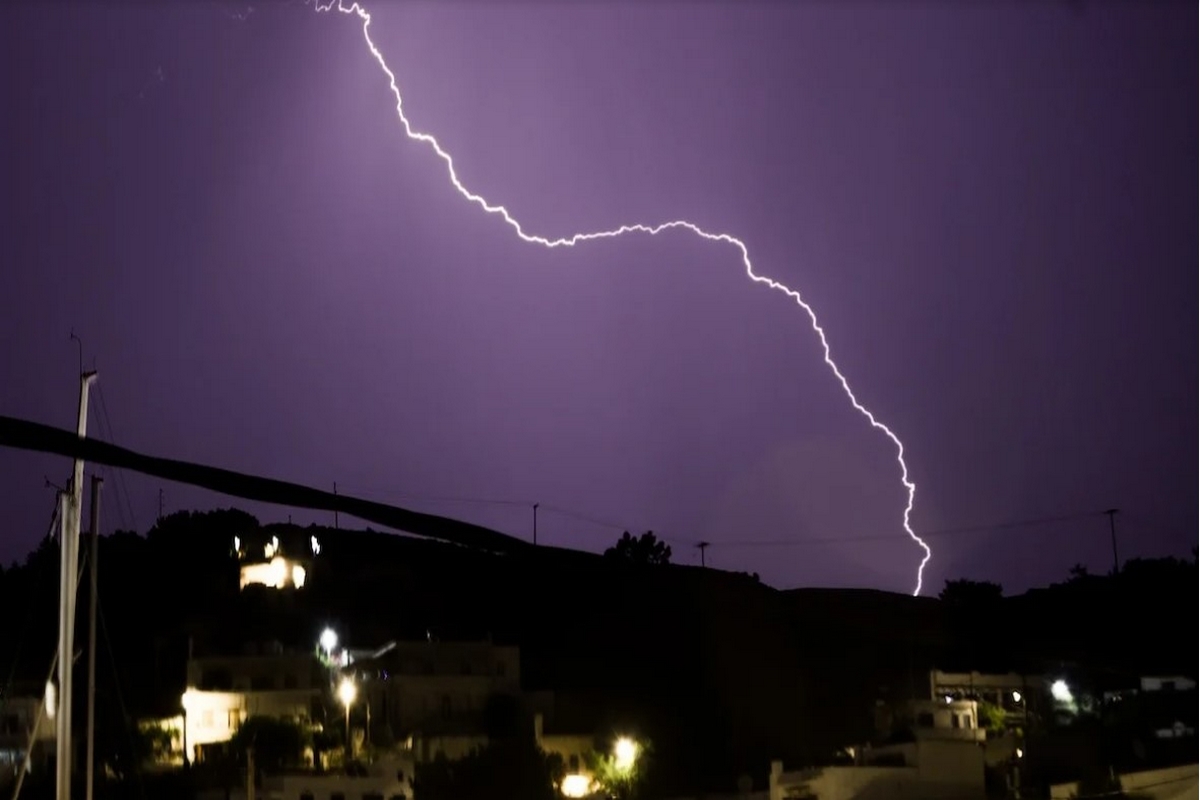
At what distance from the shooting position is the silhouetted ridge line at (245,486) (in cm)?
221

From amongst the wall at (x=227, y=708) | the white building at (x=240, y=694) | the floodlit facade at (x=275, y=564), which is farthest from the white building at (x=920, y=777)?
the floodlit facade at (x=275, y=564)

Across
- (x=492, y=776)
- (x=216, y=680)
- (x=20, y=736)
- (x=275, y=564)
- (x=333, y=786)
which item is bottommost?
(x=492, y=776)

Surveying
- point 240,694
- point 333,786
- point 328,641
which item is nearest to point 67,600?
point 333,786

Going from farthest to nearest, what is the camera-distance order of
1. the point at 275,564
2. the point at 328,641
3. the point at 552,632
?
the point at 275,564
the point at 552,632
the point at 328,641

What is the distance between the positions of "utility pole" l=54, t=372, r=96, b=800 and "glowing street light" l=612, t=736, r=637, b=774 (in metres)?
15.1

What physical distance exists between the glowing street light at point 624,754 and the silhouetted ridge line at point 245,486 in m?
22.2

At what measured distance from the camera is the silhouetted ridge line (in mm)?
2205

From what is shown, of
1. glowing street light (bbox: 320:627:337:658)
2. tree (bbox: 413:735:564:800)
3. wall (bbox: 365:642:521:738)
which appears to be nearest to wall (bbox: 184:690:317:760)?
glowing street light (bbox: 320:627:337:658)

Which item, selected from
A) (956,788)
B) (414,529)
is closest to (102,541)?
(956,788)

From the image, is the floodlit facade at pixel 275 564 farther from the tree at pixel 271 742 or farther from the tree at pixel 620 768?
the tree at pixel 620 768

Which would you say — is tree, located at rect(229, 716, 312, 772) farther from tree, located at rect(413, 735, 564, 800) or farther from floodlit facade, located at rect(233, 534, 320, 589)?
floodlit facade, located at rect(233, 534, 320, 589)

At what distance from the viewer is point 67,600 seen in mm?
10125

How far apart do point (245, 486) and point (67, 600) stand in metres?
8.50

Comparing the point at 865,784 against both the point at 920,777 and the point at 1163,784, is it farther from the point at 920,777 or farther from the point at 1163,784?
the point at 1163,784
